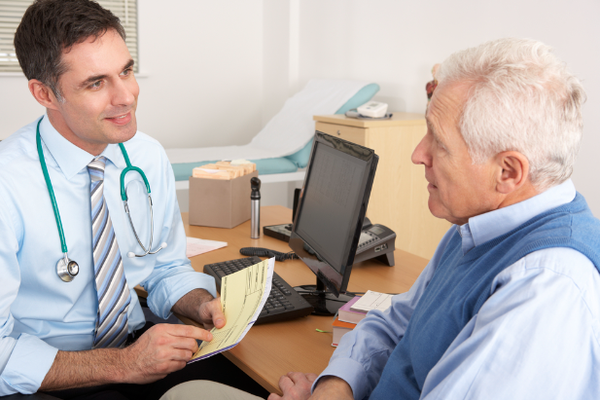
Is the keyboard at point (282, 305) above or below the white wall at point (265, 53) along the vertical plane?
below

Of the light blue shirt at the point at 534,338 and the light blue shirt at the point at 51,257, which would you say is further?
the light blue shirt at the point at 51,257

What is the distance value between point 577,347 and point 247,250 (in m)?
1.32

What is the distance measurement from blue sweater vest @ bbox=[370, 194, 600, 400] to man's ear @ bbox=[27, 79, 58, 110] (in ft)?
3.45

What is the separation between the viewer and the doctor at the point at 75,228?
47.2 inches

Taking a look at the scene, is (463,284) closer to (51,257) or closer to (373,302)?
(373,302)

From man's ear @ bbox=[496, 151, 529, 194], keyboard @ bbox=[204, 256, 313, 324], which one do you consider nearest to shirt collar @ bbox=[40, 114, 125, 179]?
keyboard @ bbox=[204, 256, 313, 324]

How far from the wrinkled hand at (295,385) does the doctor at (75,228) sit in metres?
0.25

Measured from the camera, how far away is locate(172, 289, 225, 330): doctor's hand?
129cm

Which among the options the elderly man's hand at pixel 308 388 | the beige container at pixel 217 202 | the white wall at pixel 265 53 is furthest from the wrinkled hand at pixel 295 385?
the white wall at pixel 265 53

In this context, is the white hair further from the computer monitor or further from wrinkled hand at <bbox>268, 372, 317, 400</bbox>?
wrinkled hand at <bbox>268, 372, 317, 400</bbox>

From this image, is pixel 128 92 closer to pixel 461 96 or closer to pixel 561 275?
pixel 461 96

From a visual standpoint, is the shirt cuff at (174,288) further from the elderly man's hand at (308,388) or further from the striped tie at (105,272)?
the elderly man's hand at (308,388)

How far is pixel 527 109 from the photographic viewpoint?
0.77 metres

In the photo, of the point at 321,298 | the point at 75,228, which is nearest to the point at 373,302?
the point at 321,298
